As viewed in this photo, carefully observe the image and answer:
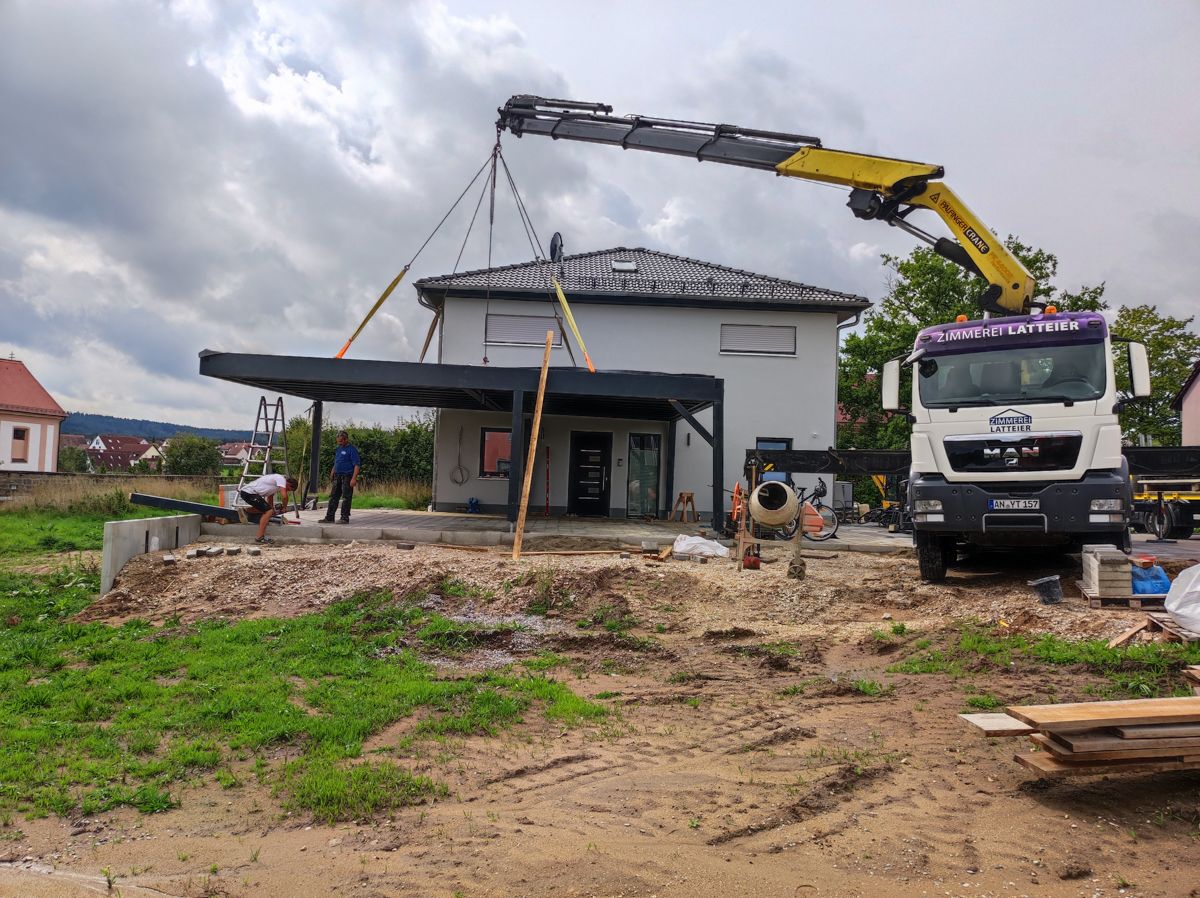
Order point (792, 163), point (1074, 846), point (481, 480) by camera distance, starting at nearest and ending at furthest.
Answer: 1. point (1074, 846)
2. point (792, 163)
3. point (481, 480)

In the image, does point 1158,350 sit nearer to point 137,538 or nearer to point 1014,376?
point 1014,376

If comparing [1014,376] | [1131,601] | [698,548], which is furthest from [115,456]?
[1131,601]

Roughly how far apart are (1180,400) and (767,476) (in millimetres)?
24117

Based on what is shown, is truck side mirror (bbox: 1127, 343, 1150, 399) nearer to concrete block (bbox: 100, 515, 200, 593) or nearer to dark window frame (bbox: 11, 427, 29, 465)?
concrete block (bbox: 100, 515, 200, 593)

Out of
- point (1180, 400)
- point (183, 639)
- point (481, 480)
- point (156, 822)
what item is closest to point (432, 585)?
point (183, 639)

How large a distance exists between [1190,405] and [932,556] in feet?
95.9

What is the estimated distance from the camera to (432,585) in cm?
978

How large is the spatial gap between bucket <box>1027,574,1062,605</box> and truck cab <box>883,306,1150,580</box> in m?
0.56

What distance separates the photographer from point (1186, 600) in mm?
6707

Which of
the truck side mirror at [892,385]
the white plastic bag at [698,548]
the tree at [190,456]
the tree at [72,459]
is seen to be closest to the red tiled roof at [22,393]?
the tree at [72,459]

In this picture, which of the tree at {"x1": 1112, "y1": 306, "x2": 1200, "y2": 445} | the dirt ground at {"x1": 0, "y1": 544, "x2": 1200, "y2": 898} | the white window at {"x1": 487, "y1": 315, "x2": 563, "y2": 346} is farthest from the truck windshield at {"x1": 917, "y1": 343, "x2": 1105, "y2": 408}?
the tree at {"x1": 1112, "y1": 306, "x2": 1200, "y2": 445}

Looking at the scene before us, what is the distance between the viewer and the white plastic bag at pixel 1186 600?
21.4 ft

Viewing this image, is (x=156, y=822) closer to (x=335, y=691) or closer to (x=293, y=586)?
(x=335, y=691)

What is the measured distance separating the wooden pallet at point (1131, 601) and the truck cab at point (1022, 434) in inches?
31.4
